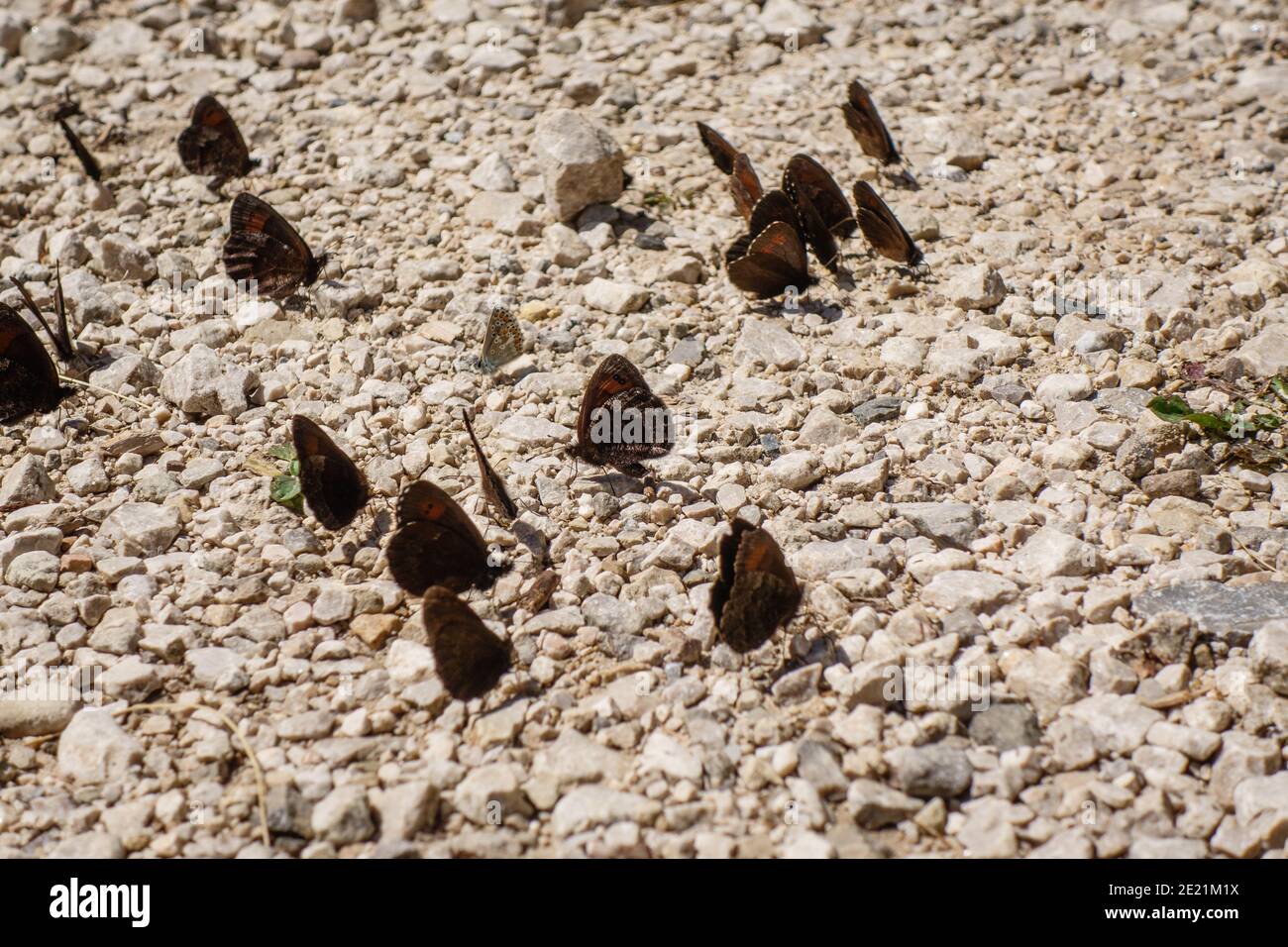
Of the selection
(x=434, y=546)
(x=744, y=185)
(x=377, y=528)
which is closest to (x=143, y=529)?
(x=377, y=528)

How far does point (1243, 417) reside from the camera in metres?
4.07

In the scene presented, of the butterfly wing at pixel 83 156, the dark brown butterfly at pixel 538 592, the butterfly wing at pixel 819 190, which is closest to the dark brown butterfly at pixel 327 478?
the dark brown butterfly at pixel 538 592

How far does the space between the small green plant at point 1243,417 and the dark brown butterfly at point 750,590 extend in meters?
1.95

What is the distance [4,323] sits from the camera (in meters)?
4.32

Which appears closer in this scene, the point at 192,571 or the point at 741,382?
the point at 192,571

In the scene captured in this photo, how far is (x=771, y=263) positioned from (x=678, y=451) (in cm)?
126

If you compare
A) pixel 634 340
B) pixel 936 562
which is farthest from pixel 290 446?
pixel 936 562

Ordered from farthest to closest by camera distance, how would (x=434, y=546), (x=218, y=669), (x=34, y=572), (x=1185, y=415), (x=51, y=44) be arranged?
(x=51, y=44)
(x=1185, y=415)
(x=34, y=572)
(x=434, y=546)
(x=218, y=669)

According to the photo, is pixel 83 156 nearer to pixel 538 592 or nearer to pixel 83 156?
pixel 83 156

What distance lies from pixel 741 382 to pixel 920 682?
1829 mm

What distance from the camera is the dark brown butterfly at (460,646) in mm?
3152

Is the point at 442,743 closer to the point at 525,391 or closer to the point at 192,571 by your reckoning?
the point at 192,571

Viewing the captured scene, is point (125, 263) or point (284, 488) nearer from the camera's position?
point (284, 488)

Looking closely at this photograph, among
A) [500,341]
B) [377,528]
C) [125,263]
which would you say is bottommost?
[377,528]
